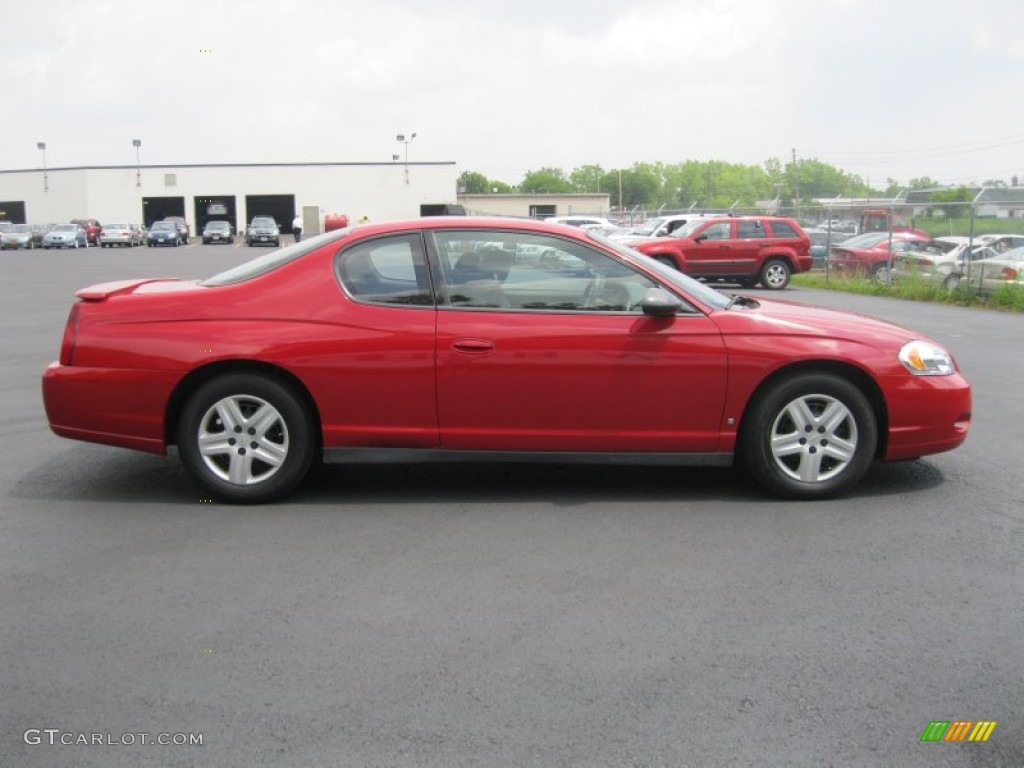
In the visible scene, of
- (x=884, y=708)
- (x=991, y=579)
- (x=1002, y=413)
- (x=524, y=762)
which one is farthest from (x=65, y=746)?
(x=1002, y=413)

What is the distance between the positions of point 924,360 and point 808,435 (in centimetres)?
79

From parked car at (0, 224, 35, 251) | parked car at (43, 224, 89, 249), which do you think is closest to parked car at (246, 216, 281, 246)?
parked car at (43, 224, 89, 249)

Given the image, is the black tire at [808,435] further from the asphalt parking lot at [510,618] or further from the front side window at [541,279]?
the front side window at [541,279]

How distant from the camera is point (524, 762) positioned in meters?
2.99

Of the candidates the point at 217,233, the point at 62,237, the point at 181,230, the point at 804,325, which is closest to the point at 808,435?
the point at 804,325

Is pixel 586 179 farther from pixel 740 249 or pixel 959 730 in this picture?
pixel 959 730

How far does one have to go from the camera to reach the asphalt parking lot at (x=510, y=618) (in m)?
3.15

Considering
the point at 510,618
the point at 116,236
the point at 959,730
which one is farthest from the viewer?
the point at 116,236

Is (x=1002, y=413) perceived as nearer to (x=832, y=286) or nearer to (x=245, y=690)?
(x=245, y=690)

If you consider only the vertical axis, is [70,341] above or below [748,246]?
below

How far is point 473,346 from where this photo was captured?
5473 mm

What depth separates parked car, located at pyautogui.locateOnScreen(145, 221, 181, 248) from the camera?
195 ft

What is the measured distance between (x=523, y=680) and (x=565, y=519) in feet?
6.21

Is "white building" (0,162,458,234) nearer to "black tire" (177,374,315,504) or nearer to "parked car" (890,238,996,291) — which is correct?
"parked car" (890,238,996,291)
